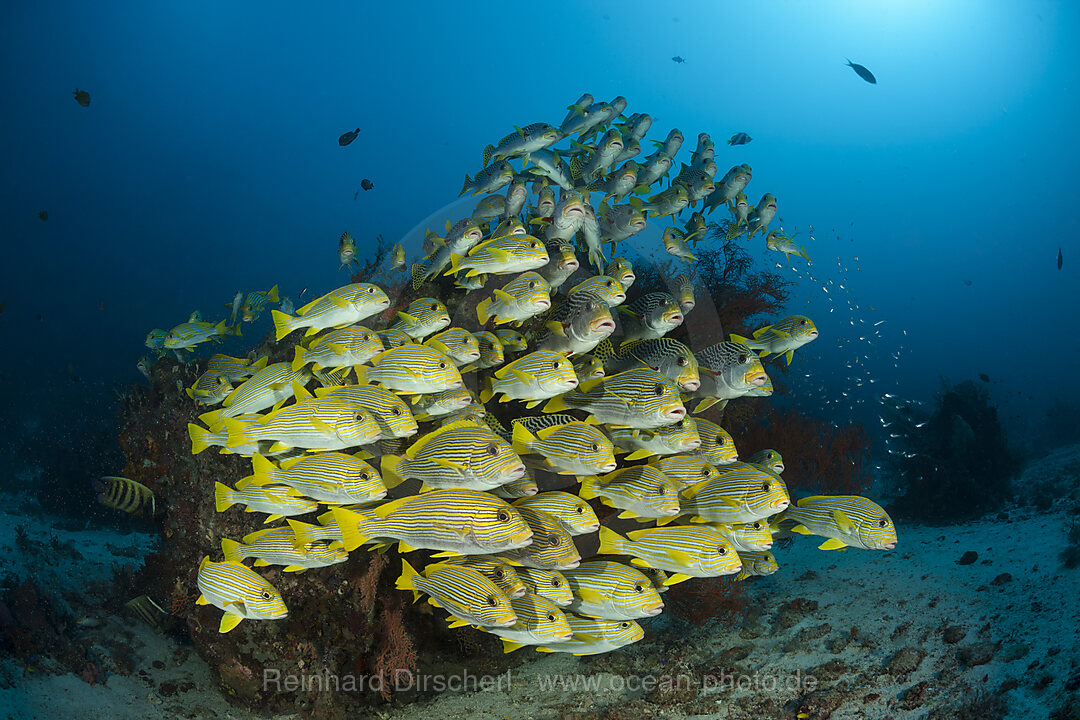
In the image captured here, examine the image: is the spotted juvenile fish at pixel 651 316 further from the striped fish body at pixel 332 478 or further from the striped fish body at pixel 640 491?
the striped fish body at pixel 332 478

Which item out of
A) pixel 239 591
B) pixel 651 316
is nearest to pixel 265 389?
pixel 239 591

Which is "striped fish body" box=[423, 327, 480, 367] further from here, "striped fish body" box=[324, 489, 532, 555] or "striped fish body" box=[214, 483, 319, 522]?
"striped fish body" box=[214, 483, 319, 522]

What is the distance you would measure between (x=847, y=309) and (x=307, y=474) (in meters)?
93.4

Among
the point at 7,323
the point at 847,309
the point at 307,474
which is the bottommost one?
the point at 307,474

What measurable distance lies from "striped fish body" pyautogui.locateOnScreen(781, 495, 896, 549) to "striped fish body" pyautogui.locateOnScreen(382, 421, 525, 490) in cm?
250

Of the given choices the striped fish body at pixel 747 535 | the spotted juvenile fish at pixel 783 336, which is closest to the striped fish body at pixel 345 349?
the striped fish body at pixel 747 535

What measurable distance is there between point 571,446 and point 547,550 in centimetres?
71

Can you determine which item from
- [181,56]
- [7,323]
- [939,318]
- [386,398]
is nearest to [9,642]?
[386,398]

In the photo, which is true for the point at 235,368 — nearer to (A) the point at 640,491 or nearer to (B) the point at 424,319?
(B) the point at 424,319

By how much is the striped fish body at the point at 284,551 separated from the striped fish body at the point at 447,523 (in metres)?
0.71

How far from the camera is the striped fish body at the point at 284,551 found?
3.58m

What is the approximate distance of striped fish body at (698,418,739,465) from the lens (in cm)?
423

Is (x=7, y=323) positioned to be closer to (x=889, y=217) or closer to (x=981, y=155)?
(x=889, y=217)

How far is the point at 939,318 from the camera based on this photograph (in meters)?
91.2
